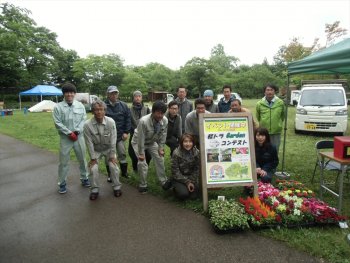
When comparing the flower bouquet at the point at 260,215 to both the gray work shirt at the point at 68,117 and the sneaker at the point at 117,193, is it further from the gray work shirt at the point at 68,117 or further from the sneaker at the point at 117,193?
the gray work shirt at the point at 68,117

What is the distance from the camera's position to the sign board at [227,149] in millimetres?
4324

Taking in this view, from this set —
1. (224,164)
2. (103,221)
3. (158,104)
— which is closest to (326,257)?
(224,164)

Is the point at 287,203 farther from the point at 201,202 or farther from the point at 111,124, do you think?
the point at 111,124

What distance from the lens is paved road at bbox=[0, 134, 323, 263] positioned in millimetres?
3188

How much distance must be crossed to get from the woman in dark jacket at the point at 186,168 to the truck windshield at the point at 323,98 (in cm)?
818

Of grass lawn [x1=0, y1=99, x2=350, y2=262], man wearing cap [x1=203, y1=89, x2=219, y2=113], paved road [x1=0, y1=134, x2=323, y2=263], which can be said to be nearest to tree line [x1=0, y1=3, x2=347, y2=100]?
grass lawn [x1=0, y1=99, x2=350, y2=262]

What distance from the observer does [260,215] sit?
12.3 feet

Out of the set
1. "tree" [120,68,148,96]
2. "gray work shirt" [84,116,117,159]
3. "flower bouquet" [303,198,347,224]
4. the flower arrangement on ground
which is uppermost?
"tree" [120,68,148,96]

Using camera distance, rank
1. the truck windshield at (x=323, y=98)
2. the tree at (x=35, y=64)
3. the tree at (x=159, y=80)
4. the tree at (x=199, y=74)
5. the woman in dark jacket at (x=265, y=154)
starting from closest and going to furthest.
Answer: the woman in dark jacket at (x=265, y=154) < the truck windshield at (x=323, y=98) < the tree at (x=35, y=64) < the tree at (x=199, y=74) < the tree at (x=159, y=80)

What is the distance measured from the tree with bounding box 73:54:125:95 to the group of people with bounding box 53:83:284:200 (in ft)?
134

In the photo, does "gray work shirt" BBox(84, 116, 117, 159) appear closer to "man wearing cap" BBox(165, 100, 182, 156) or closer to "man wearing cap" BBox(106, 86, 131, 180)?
"man wearing cap" BBox(106, 86, 131, 180)

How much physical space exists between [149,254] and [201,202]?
1590 millimetres

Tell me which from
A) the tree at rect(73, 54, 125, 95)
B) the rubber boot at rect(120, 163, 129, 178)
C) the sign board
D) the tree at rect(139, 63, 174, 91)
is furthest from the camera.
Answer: the tree at rect(139, 63, 174, 91)

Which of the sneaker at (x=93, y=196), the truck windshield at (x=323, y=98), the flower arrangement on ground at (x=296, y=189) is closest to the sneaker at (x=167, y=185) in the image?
the sneaker at (x=93, y=196)
